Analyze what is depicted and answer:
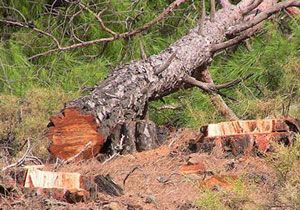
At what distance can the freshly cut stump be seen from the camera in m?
5.12

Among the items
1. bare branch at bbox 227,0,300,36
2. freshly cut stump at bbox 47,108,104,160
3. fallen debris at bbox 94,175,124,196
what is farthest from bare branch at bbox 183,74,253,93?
fallen debris at bbox 94,175,124,196

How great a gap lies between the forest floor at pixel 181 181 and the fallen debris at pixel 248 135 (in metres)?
0.07

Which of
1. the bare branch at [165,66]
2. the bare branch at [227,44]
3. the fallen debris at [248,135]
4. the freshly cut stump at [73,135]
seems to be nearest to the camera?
the fallen debris at [248,135]

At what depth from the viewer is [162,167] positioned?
479 cm

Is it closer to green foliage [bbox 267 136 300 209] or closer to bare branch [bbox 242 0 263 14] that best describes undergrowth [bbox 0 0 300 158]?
bare branch [bbox 242 0 263 14]

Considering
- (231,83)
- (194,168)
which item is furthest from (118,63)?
(194,168)

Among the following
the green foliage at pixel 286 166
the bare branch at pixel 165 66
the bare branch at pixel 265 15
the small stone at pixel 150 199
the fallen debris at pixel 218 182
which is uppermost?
the bare branch at pixel 265 15

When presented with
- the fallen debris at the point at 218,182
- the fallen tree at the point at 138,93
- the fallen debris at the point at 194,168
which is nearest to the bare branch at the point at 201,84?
the fallen tree at the point at 138,93

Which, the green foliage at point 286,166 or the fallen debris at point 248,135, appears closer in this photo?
the green foliage at point 286,166

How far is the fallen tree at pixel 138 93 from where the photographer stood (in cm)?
513

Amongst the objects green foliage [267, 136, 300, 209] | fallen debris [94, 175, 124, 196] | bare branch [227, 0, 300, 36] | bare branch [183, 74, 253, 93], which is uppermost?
bare branch [227, 0, 300, 36]

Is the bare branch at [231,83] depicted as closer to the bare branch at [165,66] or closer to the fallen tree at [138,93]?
the fallen tree at [138,93]

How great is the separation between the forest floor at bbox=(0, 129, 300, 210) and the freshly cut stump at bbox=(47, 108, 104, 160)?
0.11 m

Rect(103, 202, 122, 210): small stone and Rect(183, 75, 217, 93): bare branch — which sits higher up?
Rect(183, 75, 217, 93): bare branch
